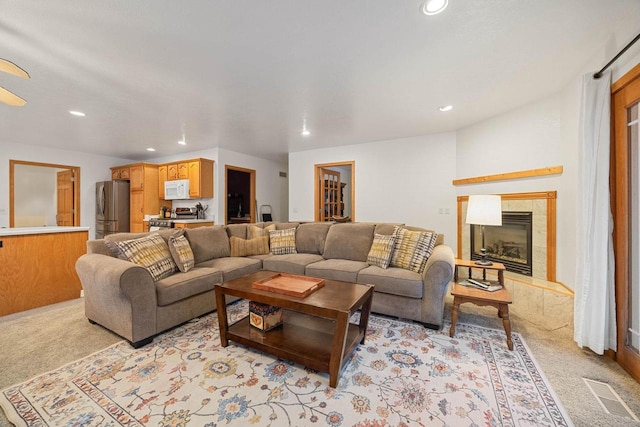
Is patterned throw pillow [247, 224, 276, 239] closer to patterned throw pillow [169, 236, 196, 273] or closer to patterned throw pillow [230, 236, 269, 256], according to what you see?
patterned throw pillow [230, 236, 269, 256]

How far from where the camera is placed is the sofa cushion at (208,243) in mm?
3066

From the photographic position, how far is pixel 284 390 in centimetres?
157

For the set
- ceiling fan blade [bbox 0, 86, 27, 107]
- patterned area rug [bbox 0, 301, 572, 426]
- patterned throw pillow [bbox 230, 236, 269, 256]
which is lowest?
patterned area rug [bbox 0, 301, 572, 426]

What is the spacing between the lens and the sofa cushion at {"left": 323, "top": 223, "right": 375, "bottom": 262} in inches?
128

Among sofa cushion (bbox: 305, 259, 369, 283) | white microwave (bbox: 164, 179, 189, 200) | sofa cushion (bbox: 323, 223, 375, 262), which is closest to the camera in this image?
sofa cushion (bbox: 305, 259, 369, 283)

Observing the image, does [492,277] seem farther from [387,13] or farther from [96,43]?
[96,43]

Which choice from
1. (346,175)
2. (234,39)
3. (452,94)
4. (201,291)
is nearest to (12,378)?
(201,291)

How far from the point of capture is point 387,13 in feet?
5.33

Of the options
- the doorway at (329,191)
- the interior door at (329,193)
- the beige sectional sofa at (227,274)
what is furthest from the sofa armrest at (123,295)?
the interior door at (329,193)

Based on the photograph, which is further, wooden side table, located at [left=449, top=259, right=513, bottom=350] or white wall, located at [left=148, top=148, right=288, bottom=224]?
white wall, located at [left=148, top=148, right=288, bottom=224]

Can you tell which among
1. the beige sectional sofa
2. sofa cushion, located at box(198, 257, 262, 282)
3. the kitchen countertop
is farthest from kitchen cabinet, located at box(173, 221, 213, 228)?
sofa cushion, located at box(198, 257, 262, 282)

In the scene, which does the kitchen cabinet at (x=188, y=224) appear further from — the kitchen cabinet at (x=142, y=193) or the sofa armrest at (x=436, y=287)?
the sofa armrest at (x=436, y=287)

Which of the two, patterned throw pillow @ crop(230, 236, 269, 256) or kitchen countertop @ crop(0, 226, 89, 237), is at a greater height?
kitchen countertop @ crop(0, 226, 89, 237)

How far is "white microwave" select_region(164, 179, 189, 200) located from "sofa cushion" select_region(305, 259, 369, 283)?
12.1 feet
